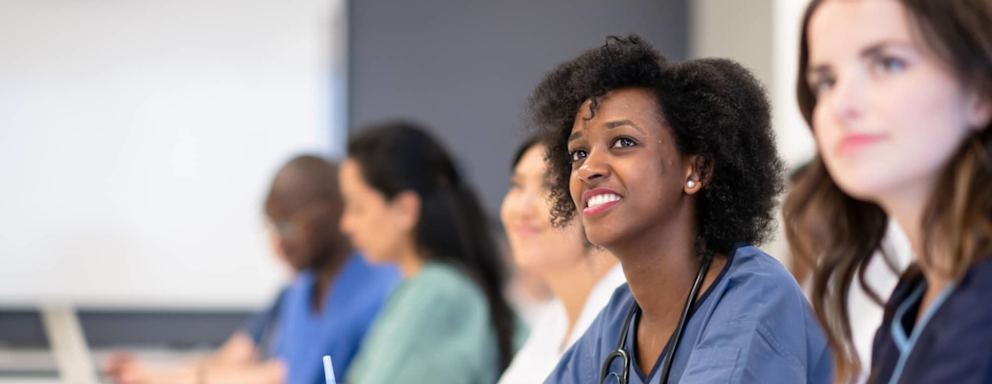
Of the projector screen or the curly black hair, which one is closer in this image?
the curly black hair

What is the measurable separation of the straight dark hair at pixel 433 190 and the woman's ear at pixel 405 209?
12 millimetres

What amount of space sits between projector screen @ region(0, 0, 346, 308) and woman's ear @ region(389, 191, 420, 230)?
5.50 feet

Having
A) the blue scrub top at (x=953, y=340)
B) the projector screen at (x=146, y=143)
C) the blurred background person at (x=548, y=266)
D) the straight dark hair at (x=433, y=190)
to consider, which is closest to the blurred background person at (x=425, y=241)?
the straight dark hair at (x=433, y=190)

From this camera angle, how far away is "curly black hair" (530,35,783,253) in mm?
1354

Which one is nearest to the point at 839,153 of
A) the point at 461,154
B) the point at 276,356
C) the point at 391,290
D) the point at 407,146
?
the point at 407,146

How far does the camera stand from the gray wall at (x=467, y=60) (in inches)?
167

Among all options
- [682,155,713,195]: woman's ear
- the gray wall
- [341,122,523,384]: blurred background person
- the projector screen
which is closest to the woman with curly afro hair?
[682,155,713,195]: woman's ear

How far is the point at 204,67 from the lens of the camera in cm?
444

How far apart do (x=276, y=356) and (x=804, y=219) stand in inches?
101

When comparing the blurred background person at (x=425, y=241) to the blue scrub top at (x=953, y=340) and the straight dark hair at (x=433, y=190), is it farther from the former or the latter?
the blue scrub top at (x=953, y=340)

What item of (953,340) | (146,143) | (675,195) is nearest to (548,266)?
(675,195)

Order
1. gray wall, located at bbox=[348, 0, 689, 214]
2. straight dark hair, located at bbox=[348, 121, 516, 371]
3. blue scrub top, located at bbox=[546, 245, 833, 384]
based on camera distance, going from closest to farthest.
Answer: blue scrub top, located at bbox=[546, 245, 833, 384], straight dark hair, located at bbox=[348, 121, 516, 371], gray wall, located at bbox=[348, 0, 689, 214]

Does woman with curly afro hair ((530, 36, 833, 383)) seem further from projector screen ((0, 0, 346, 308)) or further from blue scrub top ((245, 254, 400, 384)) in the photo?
projector screen ((0, 0, 346, 308))

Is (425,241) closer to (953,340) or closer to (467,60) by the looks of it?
(467,60)
